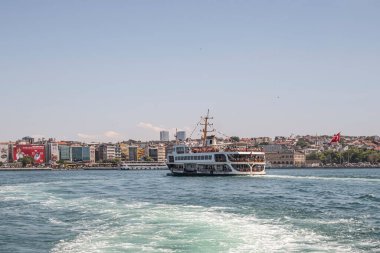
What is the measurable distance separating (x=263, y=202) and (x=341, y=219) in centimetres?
973

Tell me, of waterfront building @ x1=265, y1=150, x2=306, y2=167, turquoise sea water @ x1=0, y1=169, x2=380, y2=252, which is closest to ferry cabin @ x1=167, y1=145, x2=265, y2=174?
turquoise sea water @ x1=0, y1=169, x2=380, y2=252

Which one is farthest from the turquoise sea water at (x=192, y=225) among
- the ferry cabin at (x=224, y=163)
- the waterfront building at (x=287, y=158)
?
the waterfront building at (x=287, y=158)

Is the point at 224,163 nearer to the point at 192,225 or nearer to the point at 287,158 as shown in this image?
the point at 192,225

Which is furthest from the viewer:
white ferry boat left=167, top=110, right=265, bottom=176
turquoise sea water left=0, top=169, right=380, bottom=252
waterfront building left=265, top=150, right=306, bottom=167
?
waterfront building left=265, top=150, right=306, bottom=167

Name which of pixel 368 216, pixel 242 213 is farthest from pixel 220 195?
pixel 368 216

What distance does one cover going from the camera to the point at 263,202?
36.6 m

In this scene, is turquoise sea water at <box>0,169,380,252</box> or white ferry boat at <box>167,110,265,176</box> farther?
white ferry boat at <box>167,110,265,176</box>

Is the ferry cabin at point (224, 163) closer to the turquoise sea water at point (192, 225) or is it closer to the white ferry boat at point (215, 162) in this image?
the white ferry boat at point (215, 162)

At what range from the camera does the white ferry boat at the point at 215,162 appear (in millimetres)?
74625

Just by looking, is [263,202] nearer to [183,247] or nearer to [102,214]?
[102,214]

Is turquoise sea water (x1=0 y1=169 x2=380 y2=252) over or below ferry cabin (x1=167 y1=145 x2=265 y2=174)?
below

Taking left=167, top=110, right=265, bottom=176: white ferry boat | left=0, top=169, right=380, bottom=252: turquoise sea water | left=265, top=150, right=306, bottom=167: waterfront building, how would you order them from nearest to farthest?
left=0, top=169, right=380, bottom=252: turquoise sea water
left=167, top=110, right=265, bottom=176: white ferry boat
left=265, top=150, right=306, bottom=167: waterfront building

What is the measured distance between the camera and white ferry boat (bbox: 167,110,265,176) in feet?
245

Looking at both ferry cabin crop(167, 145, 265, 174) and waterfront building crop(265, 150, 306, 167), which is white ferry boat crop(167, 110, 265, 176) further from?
waterfront building crop(265, 150, 306, 167)
